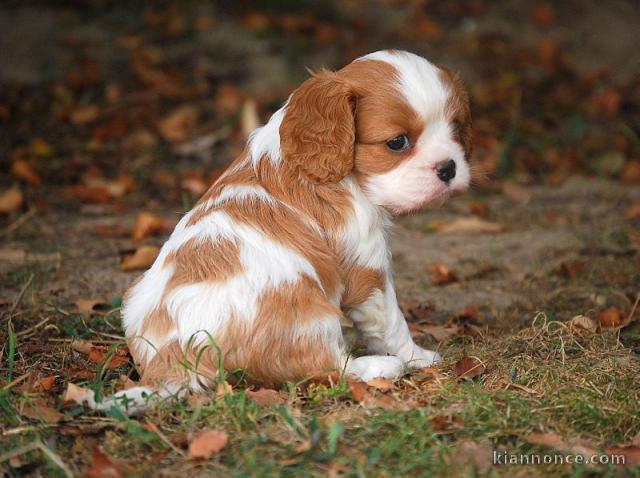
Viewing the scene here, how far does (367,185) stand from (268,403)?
3.58 feet

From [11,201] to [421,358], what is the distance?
3984mm

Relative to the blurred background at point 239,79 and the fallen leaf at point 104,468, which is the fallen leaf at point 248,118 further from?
the fallen leaf at point 104,468

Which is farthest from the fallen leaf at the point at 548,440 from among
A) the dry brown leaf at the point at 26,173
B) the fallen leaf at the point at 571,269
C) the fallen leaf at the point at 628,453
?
the dry brown leaf at the point at 26,173

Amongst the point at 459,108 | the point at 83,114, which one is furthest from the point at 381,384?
the point at 83,114

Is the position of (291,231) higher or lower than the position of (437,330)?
higher

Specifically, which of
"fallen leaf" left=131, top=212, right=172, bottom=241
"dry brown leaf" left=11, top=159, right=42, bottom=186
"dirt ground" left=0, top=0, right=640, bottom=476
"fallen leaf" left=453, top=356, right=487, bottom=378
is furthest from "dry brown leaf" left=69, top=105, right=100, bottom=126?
"fallen leaf" left=453, top=356, right=487, bottom=378

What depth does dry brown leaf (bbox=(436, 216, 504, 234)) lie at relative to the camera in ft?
22.5

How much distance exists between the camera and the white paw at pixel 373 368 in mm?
3908

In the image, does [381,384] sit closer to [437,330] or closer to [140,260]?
[437,330]

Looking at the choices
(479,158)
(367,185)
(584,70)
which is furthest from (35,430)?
(584,70)

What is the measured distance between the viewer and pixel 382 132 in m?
3.98

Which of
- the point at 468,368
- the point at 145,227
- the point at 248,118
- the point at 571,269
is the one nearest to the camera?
the point at 468,368

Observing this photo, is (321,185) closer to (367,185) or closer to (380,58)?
(367,185)

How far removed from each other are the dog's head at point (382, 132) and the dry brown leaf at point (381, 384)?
783 millimetres
